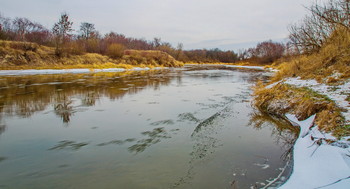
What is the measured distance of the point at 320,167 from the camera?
8.42 ft

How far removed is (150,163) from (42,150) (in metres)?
1.97

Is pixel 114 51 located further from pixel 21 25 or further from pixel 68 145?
pixel 68 145

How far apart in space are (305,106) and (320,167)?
2.92 metres

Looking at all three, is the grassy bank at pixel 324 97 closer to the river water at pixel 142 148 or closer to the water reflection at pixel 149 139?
the river water at pixel 142 148

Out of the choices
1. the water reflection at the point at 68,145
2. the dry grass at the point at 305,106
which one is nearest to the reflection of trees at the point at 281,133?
the dry grass at the point at 305,106

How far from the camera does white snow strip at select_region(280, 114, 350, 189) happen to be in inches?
87.7

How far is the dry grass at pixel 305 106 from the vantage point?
11.5 feet

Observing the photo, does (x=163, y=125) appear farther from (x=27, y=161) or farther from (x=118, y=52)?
(x=118, y=52)

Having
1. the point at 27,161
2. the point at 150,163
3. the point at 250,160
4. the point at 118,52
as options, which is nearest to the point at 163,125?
the point at 150,163

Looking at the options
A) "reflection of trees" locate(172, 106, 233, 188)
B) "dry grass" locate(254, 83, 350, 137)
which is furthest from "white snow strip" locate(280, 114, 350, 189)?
"reflection of trees" locate(172, 106, 233, 188)

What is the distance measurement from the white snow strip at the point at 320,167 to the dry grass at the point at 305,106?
0.48m

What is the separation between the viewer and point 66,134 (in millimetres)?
4293

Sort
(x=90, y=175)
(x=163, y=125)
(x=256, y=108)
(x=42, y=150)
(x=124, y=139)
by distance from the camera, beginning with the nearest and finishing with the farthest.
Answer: (x=90, y=175) → (x=42, y=150) → (x=124, y=139) → (x=163, y=125) → (x=256, y=108)

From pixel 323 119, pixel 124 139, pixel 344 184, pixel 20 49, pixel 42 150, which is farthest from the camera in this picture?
pixel 20 49
